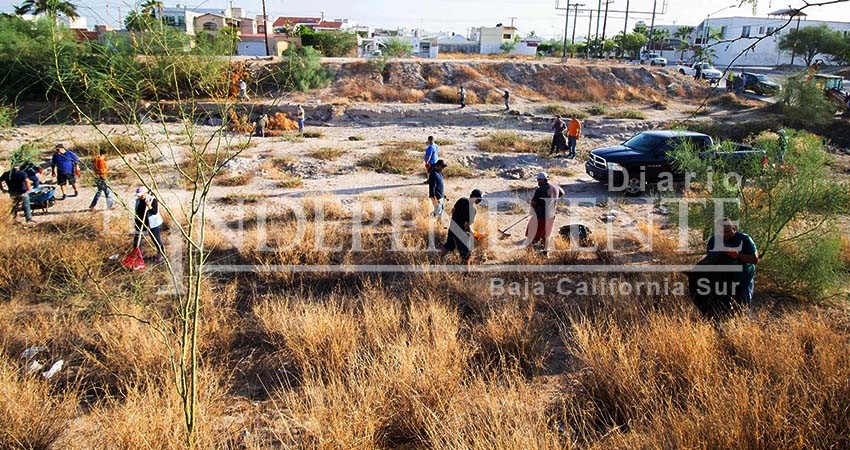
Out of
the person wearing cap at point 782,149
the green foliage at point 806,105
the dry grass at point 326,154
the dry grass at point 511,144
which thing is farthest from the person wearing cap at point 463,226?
the green foliage at point 806,105

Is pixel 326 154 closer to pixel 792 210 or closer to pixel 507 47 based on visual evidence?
pixel 792 210

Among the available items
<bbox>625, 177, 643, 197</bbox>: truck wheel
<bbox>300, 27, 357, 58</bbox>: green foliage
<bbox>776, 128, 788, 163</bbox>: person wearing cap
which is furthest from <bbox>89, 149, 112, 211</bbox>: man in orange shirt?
<bbox>300, 27, 357, 58</bbox>: green foliage

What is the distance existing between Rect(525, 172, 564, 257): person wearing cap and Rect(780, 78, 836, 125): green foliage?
2029 centimetres

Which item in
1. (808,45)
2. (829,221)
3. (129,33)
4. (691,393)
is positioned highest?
(808,45)

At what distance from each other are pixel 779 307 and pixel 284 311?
6010 millimetres

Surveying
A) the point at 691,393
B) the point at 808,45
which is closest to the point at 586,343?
the point at 691,393

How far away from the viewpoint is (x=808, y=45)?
130 feet

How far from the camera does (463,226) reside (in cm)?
754

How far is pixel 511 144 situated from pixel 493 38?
6083 centimetres

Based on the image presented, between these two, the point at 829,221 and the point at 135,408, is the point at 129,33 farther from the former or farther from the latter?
the point at 829,221

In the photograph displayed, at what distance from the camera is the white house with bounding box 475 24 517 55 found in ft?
241

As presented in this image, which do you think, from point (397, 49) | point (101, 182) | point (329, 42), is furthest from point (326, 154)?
point (329, 42)

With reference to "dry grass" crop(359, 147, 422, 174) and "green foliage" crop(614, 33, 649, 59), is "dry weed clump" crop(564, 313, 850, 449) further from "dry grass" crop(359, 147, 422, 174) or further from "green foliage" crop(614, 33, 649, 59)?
"green foliage" crop(614, 33, 649, 59)

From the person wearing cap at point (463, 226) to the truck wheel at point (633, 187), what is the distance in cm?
603
